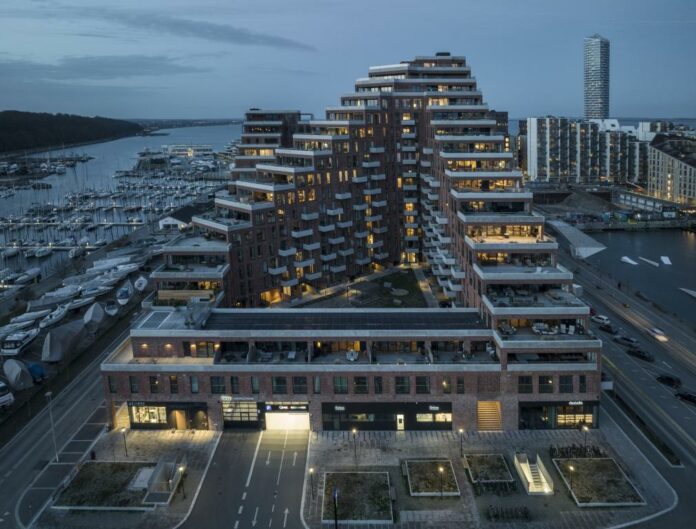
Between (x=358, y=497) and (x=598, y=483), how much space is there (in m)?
19.5

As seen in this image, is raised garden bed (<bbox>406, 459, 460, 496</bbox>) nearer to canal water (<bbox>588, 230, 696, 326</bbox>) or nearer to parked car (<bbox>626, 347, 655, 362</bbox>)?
parked car (<bbox>626, 347, 655, 362</bbox>)

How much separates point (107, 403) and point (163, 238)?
97.0 metres

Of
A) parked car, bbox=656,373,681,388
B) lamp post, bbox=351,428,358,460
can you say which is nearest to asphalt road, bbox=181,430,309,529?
lamp post, bbox=351,428,358,460

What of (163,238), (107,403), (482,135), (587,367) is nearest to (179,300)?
(107,403)

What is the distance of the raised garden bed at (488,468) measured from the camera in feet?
172

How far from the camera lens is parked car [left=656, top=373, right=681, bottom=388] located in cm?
6938

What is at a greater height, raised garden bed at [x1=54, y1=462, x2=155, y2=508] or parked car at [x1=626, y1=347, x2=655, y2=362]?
parked car at [x1=626, y1=347, x2=655, y2=362]

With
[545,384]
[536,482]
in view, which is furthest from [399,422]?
[536,482]

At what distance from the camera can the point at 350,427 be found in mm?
62688

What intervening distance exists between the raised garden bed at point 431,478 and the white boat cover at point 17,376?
149 ft

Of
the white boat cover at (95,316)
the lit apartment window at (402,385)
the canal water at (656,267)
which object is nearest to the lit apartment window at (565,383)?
the lit apartment window at (402,385)

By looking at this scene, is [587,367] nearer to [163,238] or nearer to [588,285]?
[588,285]

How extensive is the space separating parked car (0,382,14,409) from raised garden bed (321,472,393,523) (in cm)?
3728

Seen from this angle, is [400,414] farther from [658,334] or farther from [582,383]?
[658,334]
